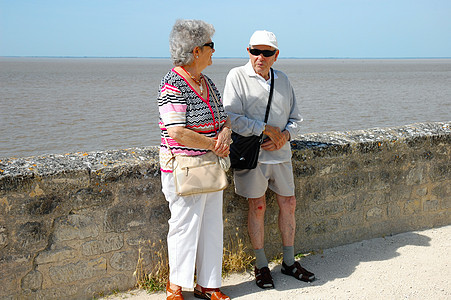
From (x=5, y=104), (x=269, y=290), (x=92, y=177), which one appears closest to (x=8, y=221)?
(x=92, y=177)

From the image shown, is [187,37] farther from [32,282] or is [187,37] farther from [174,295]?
[32,282]

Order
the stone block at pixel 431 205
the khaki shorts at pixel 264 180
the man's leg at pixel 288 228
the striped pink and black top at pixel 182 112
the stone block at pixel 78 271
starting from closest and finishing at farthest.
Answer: the striped pink and black top at pixel 182 112, the stone block at pixel 78 271, the khaki shorts at pixel 264 180, the man's leg at pixel 288 228, the stone block at pixel 431 205

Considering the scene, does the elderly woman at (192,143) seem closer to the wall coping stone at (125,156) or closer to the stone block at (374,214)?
the wall coping stone at (125,156)

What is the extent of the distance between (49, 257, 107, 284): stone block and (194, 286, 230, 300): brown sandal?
26.3 inches

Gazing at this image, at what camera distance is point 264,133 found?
3.60m

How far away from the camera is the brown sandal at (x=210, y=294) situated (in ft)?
11.3

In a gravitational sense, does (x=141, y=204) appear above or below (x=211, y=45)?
below

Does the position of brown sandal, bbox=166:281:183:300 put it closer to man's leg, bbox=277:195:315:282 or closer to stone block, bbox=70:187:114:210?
stone block, bbox=70:187:114:210

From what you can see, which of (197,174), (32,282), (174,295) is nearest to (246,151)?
(197,174)

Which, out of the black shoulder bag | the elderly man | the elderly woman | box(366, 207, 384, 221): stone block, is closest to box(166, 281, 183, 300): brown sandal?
the elderly woman

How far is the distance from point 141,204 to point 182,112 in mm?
820

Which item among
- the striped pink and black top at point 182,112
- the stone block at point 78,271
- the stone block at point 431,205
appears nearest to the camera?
the striped pink and black top at point 182,112

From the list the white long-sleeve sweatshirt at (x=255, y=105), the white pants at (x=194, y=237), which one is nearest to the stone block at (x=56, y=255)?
the white pants at (x=194, y=237)

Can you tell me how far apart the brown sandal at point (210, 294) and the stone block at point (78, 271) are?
67cm
